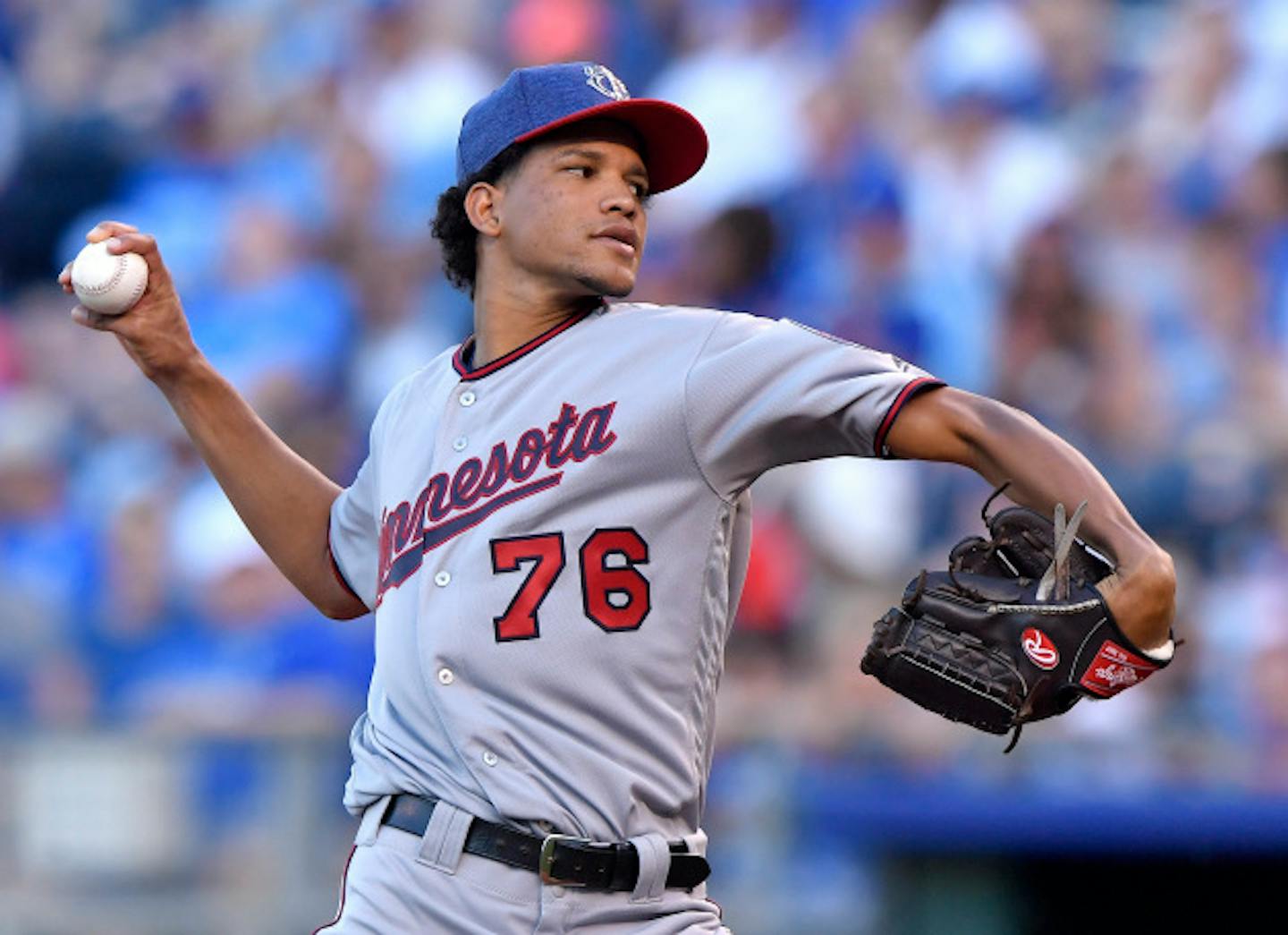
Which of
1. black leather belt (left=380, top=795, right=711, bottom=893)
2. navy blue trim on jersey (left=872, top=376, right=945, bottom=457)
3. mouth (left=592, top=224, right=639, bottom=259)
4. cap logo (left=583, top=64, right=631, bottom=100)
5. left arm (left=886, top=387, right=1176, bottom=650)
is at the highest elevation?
cap logo (left=583, top=64, right=631, bottom=100)

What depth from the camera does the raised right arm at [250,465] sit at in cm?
335

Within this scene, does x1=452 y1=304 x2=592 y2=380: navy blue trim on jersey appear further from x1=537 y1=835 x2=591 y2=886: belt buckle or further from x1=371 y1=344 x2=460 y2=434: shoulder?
x1=537 y1=835 x2=591 y2=886: belt buckle

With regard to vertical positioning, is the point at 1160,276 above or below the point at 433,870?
above

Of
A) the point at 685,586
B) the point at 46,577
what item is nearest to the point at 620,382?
the point at 685,586

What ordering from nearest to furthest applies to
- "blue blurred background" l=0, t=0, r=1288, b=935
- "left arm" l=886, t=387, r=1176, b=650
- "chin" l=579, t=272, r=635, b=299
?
"left arm" l=886, t=387, r=1176, b=650, "chin" l=579, t=272, r=635, b=299, "blue blurred background" l=0, t=0, r=1288, b=935

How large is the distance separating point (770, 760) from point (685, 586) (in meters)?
3.18

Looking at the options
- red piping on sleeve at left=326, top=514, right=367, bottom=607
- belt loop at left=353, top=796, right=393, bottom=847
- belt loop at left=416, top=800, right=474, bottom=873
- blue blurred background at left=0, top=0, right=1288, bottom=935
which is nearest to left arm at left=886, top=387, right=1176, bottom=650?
belt loop at left=416, top=800, right=474, bottom=873

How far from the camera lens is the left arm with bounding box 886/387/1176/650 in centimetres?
252

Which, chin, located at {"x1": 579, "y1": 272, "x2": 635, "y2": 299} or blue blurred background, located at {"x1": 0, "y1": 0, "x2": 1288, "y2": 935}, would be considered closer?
chin, located at {"x1": 579, "y1": 272, "x2": 635, "y2": 299}

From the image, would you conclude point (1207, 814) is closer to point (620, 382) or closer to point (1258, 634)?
point (1258, 634)

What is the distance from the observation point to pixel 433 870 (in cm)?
281

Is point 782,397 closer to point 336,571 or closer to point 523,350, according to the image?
point 523,350

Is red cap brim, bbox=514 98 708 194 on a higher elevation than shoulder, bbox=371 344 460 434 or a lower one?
higher

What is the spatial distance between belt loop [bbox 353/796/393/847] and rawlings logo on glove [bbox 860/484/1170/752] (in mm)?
724
